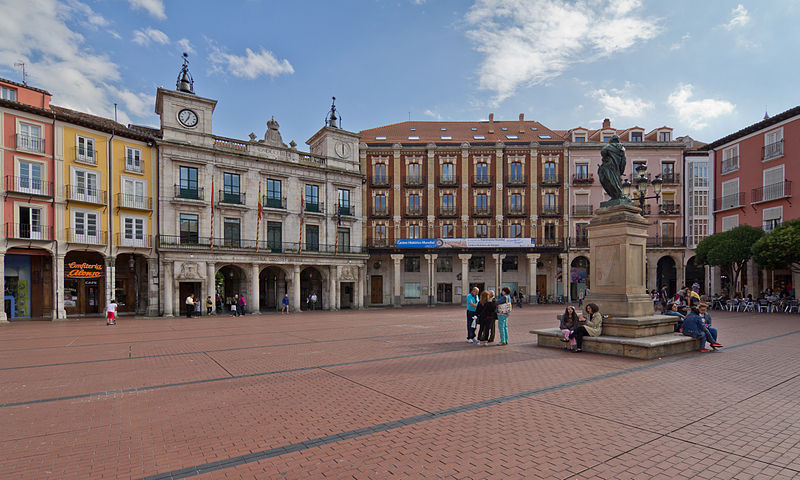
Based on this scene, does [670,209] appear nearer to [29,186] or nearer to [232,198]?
[232,198]

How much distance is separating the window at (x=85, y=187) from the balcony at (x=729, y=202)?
1823 inches

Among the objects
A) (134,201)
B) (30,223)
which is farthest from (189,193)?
(30,223)

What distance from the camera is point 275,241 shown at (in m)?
34.5

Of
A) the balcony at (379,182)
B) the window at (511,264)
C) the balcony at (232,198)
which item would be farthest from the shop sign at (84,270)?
the window at (511,264)

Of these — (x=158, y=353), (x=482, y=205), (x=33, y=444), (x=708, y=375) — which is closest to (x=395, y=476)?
(x=33, y=444)

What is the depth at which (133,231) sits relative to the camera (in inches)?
1128

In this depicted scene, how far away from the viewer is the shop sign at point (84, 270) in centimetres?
2680

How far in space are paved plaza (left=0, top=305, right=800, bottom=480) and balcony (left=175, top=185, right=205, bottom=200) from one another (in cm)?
2137

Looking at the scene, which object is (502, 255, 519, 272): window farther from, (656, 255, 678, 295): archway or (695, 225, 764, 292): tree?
(695, 225, 764, 292): tree

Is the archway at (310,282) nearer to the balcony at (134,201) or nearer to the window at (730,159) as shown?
the balcony at (134,201)

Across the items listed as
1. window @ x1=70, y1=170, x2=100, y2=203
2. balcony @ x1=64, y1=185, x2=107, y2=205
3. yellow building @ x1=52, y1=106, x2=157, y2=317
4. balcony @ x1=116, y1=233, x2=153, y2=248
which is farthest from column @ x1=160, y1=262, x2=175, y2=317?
window @ x1=70, y1=170, x2=100, y2=203

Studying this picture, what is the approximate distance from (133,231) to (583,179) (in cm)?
3979

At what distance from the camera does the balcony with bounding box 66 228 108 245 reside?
85.0 feet

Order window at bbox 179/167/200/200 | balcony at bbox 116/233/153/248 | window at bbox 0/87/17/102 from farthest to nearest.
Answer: window at bbox 179/167/200/200, balcony at bbox 116/233/153/248, window at bbox 0/87/17/102
